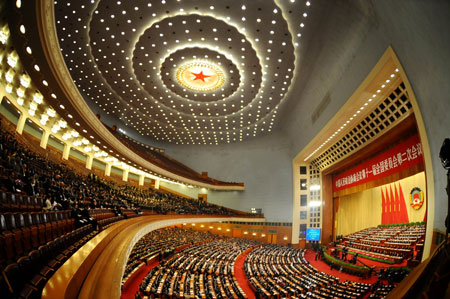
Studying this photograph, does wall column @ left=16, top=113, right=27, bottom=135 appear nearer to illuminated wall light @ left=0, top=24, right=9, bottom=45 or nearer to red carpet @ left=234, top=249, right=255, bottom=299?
illuminated wall light @ left=0, top=24, right=9, bottom=45

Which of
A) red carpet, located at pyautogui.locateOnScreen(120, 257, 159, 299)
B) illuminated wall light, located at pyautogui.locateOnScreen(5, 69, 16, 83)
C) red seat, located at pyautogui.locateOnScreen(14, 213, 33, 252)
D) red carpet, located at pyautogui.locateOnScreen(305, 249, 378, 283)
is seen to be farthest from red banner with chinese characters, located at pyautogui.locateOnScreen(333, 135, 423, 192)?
illuminated wall light, located at pyautogui.locateOnScreen(5, 69, 16, 83)

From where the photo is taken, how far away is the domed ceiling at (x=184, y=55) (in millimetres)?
10648

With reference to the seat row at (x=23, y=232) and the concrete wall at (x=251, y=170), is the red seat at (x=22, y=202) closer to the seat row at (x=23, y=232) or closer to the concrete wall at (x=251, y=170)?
the seat row at (x=23, y=232)

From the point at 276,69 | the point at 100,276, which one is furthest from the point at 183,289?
the point at 276,69

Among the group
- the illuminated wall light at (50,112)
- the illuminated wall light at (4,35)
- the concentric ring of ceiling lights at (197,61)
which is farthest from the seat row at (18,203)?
the concentric ring of ceiling lights at (197,61)

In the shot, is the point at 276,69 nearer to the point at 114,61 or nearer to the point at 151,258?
the point at 114,61

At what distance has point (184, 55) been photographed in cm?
1366

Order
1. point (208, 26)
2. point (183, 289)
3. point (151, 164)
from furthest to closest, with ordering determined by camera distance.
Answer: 1. point (151, 164)
2. point (208, 26)
3. point (183, 289)

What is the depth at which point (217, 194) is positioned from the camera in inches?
1083

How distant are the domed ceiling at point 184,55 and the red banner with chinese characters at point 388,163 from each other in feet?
20.7

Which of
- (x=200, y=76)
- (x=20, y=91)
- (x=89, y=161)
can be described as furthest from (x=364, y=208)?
(x=20, y=91)

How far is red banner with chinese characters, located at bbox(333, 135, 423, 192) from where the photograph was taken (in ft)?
34.7

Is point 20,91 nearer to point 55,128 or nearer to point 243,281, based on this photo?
point 55,128

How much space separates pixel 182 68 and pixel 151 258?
10246mm
